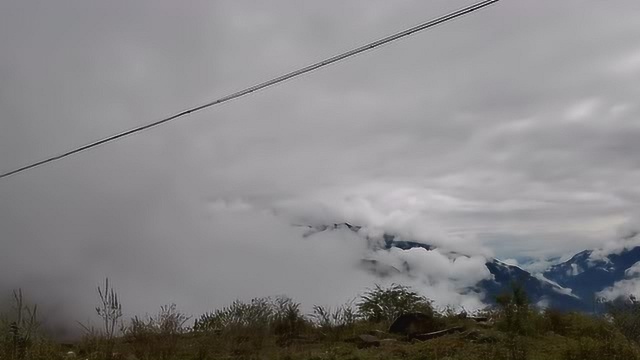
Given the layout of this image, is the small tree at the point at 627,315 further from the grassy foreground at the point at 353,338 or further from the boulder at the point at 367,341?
the boulder at the point at 367,341

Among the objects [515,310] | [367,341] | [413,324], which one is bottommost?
[367,341]

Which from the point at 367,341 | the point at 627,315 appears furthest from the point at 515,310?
the point at 367,341

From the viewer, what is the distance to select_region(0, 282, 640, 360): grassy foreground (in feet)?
36.3

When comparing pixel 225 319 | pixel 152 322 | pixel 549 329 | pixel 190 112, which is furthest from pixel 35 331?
pixel 549 329

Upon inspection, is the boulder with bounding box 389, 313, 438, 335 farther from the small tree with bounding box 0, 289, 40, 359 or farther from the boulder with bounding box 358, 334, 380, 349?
the small tree with bounding box 0, 289, 40, 359

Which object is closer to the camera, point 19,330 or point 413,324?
point 19,330

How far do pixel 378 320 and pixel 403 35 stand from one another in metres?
11.2

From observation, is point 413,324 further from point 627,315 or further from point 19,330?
point 19,330

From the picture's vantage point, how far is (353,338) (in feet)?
44.6

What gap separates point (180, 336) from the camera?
1316 centimetres

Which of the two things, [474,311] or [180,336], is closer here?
[180,336]

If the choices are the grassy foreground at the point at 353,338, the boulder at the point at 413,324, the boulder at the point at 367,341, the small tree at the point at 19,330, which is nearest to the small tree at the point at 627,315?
the grassy foreground at the point at 353,338

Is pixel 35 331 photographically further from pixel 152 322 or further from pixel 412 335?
pixel 412 335

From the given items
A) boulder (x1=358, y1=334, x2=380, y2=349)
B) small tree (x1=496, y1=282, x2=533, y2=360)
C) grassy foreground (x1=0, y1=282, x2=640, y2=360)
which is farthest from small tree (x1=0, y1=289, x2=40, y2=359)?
small tree (x1=496, y1=282, x2=533, y2=360)
